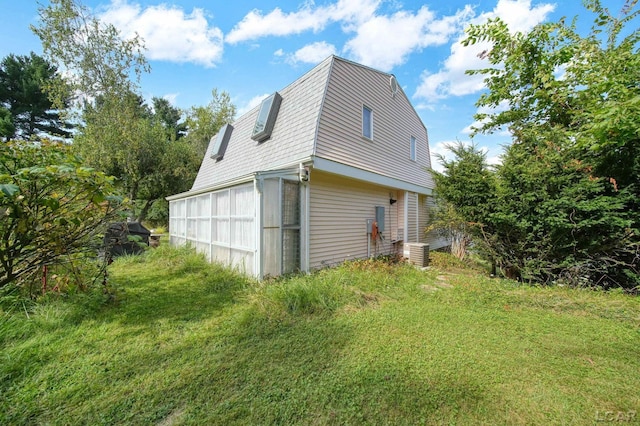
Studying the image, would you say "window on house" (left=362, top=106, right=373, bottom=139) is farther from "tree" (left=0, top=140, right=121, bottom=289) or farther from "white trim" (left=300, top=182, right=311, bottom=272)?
"tree" (left=0, top=140, right=121, bottom=289)

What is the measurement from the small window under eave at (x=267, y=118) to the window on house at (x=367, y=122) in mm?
2900

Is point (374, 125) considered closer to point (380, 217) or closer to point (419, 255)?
point (380, 217)

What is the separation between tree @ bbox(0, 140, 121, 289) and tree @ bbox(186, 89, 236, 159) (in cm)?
2294

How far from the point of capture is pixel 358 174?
22.8 ft

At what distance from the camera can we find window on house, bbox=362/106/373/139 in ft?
26.7

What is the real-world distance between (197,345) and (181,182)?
1847cm

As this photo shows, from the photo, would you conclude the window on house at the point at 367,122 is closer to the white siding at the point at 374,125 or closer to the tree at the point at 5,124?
the white siding at the point at 374,125

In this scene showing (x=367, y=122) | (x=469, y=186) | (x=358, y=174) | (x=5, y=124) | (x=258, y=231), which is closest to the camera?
(x=258, y=231)

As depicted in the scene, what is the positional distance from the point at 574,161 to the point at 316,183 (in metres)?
5.48

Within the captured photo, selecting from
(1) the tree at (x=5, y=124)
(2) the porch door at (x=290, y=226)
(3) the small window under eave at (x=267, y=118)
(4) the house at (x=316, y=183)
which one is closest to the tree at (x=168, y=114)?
(1) the tree at (x=5, y=124)

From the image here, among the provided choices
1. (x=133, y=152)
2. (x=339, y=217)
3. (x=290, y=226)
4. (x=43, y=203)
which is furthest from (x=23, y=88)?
(x=339, y=217)

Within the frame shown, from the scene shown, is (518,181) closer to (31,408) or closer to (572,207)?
(572,207)

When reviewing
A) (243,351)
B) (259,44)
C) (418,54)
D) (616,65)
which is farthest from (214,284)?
(418,54)

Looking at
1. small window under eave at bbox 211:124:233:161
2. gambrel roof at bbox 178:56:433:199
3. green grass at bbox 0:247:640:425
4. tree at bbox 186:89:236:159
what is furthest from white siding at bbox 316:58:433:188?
tree at bbox 186:89:236:159
